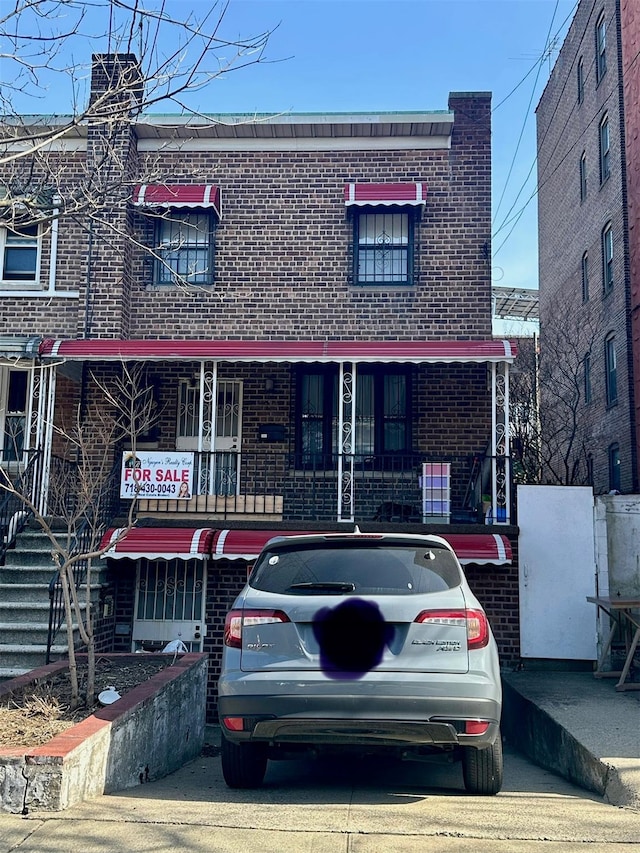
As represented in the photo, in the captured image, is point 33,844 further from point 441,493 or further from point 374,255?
point 374,255

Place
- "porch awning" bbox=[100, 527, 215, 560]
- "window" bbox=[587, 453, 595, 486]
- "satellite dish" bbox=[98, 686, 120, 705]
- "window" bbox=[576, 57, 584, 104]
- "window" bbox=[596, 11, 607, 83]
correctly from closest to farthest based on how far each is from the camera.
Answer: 1. "satellite dish" bbox=[98, 686, 120, 705]
2. "porch awning" bbox=[100, 527, 215, 560]
3. "window" bbox=[596, 11, 607, 83]
4. "window" bbox=[587, 453, 595, 486]
5. "window" bbox=[576, 57, 584, 104]

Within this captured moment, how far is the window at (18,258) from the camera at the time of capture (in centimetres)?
1346

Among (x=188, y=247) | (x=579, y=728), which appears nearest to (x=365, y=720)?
(x=579, y=728)

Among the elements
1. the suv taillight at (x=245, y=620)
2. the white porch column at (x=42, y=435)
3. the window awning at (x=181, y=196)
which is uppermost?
the window awning at (x=181, y=196)

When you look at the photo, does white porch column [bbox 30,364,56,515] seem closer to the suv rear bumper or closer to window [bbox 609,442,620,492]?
the suv rear bumper

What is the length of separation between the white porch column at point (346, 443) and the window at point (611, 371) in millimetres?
8820

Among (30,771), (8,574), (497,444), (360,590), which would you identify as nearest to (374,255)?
(497,444)

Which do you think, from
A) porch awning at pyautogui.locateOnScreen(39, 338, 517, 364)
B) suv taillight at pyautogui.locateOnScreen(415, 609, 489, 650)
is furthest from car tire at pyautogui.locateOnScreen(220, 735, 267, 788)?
porch awning at pyautogui.locateOnScreen(39, 338, 517, 364)

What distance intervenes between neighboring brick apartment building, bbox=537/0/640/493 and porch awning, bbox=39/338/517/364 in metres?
6.83

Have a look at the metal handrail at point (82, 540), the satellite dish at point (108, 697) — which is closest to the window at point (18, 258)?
the metal handrail at point (82, 540)

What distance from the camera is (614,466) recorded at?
19.6m

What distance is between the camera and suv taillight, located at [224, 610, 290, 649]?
4.93 metres

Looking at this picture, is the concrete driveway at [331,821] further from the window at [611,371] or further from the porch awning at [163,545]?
the window at [611,371]

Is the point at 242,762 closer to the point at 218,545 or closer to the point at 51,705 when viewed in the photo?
the point at 51,705
